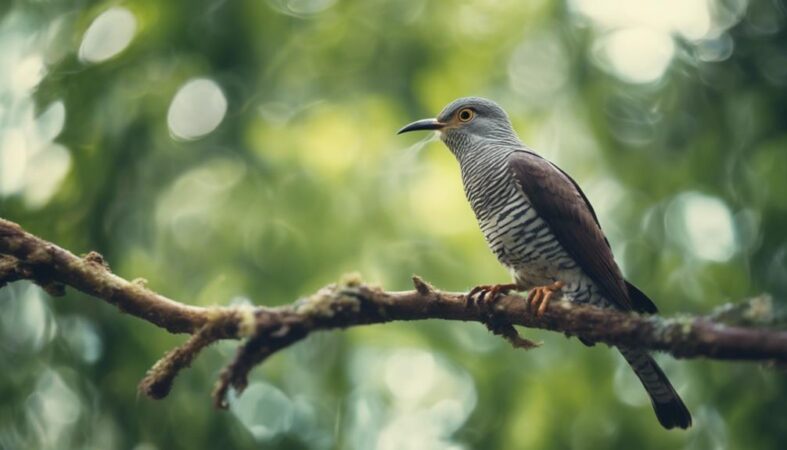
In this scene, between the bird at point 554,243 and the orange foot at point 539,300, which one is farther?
the bird at point 554,243

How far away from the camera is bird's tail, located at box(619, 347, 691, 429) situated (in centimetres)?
406

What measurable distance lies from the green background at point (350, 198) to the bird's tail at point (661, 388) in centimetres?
95

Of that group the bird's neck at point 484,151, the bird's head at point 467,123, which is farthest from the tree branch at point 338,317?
the bird's head at point 467,123

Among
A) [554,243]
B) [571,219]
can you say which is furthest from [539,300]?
[571,219]

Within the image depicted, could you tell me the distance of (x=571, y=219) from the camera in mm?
4254

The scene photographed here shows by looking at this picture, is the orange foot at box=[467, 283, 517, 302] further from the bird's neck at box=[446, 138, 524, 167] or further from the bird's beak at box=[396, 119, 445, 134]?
the bird's beak at box=[396, 119, 445, 134]

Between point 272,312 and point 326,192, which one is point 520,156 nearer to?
point 326,192

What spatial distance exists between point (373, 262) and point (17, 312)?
3412 millimetres

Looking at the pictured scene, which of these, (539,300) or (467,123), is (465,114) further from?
(539,300)

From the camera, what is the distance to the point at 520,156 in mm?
4516

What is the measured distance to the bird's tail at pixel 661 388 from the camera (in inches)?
160

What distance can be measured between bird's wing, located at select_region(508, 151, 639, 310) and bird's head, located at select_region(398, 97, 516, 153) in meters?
0.61

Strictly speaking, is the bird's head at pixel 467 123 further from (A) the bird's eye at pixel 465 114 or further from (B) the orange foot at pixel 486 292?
(B) the orange foot at pixel 486 292

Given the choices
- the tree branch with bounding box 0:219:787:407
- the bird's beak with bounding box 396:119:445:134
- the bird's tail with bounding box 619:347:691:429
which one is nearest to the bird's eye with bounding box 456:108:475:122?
the bird's beak with bounding box 396:119:445:134
